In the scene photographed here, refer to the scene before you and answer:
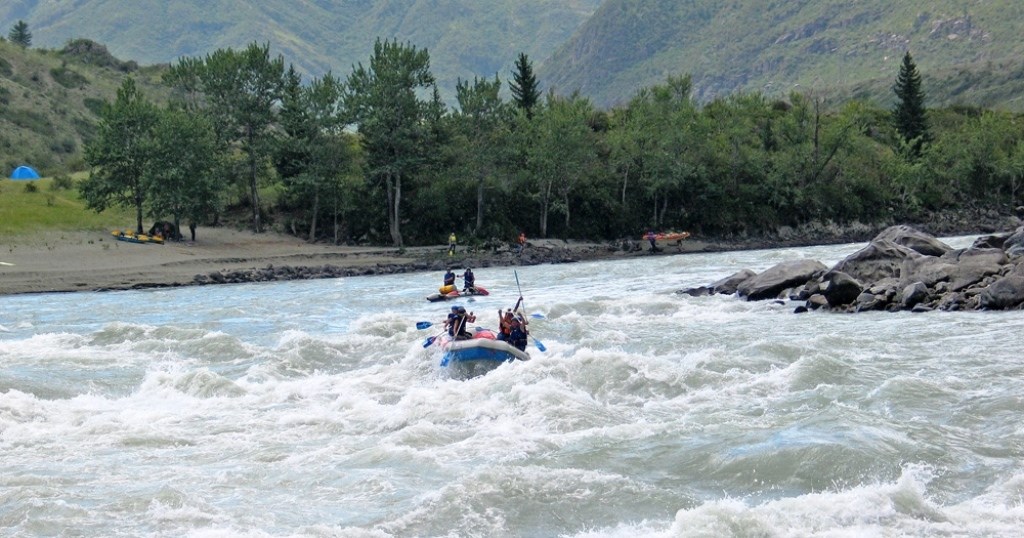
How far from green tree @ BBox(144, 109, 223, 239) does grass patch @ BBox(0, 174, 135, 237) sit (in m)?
2.83

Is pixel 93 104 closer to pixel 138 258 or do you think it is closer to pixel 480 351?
pixel 138 258

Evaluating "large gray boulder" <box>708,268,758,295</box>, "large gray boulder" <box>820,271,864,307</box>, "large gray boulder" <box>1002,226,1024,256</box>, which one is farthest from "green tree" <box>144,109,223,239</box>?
"large gray boulder" <box>1002,226,1024,256</box>

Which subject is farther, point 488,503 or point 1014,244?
point 1014,244

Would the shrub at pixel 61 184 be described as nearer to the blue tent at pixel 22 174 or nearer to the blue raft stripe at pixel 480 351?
the blue tent at pixel 22 174

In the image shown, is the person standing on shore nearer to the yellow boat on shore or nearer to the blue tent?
the yellow boat on shore

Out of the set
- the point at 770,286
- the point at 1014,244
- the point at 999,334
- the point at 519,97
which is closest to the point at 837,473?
the point at 999,334

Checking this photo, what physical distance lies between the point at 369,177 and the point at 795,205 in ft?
95.7

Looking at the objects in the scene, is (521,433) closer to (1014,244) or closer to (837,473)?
(837,473)

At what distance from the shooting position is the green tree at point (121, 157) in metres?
54.9

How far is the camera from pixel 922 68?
189375 millimetres

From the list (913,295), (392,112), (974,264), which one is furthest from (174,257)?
(974,264)

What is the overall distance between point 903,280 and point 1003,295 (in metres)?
3.72

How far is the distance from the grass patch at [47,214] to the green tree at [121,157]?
0.87 metres

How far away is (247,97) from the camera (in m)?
61.0
